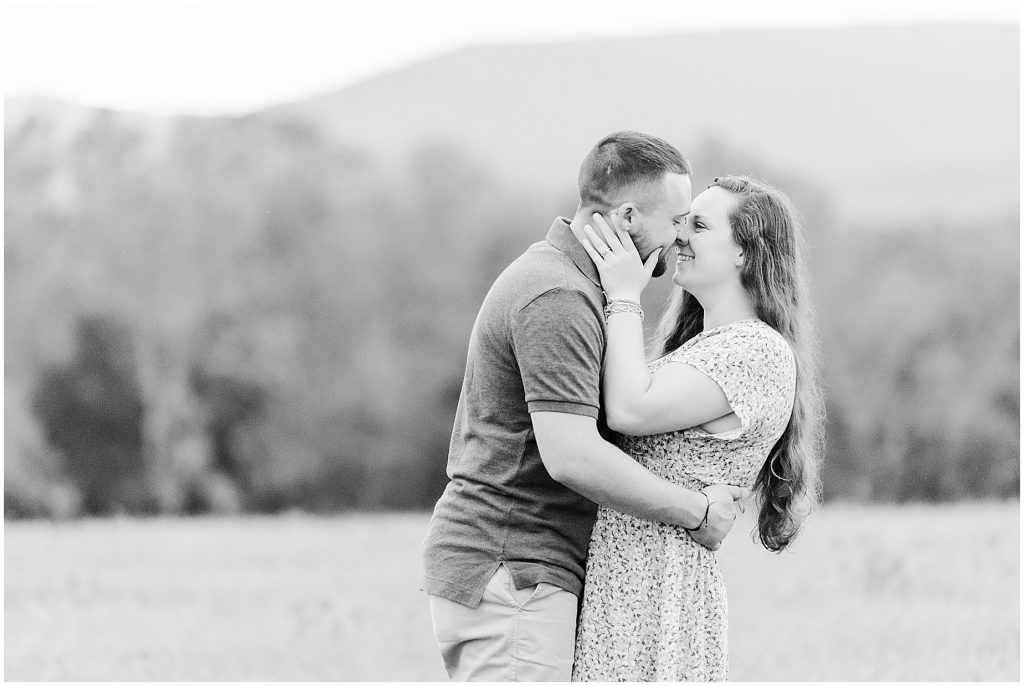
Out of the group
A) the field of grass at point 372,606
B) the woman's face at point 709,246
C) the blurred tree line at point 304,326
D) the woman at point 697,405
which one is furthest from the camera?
the blurred tree line at point 304,326

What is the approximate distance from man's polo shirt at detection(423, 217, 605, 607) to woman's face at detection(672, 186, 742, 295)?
0.40m

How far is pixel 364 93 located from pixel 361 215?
1580 inches

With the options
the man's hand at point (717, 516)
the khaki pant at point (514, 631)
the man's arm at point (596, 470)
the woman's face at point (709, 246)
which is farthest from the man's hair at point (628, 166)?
the khaki pant at point (514, 631)

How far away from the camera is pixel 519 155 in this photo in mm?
63750

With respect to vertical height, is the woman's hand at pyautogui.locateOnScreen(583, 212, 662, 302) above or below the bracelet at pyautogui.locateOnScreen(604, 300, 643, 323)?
above

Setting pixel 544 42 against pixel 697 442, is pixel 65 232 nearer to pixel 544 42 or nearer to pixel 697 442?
pixel 697 442

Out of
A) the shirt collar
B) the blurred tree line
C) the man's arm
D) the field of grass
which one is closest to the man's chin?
the shirt collar

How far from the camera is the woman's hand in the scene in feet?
11.6

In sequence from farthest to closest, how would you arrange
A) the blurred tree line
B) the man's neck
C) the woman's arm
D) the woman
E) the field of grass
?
the blurred tree line
the field of grass
the man's neck
the woman
the woman's arm

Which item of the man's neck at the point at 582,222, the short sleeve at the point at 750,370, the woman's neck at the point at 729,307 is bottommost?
the short sleeve at the point at 750,370

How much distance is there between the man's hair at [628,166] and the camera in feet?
11.6

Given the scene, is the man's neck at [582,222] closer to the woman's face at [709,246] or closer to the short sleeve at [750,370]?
the woman's face at [709,246]

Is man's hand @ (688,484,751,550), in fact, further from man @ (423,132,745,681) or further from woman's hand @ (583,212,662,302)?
woman's hand @ (583,212,662,302)

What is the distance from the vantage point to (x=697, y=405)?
3510mm
